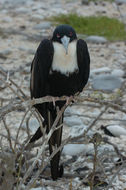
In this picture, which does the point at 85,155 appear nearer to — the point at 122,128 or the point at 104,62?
the point at 122,128

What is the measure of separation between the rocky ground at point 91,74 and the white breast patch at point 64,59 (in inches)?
4.6

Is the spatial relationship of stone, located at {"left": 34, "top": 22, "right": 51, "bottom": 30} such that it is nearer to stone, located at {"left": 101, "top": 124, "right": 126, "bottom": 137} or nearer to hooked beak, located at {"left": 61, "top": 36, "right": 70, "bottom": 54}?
stone, located at {"left": 101, "top": 124, "right": 126, "bottom": 137}

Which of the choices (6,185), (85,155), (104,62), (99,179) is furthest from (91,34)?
(6,185)

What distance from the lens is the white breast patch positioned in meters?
1.96

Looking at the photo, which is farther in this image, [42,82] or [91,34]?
[91,34]

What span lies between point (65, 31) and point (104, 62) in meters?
1.89

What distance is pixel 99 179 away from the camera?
202cm

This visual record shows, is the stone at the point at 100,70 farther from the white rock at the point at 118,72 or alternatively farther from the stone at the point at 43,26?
the stone at the point at 43,26

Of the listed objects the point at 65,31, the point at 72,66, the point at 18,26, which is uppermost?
the point at 65,31

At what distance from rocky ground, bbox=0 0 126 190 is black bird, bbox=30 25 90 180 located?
3.1 inches

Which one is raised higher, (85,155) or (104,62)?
(85,155)

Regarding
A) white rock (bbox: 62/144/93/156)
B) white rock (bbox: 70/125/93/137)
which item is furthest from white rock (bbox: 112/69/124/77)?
white rock (bbox: 62/144/93/156)

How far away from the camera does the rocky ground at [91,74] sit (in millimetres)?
2109

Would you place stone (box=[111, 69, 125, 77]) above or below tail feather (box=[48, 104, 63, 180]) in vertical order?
below
